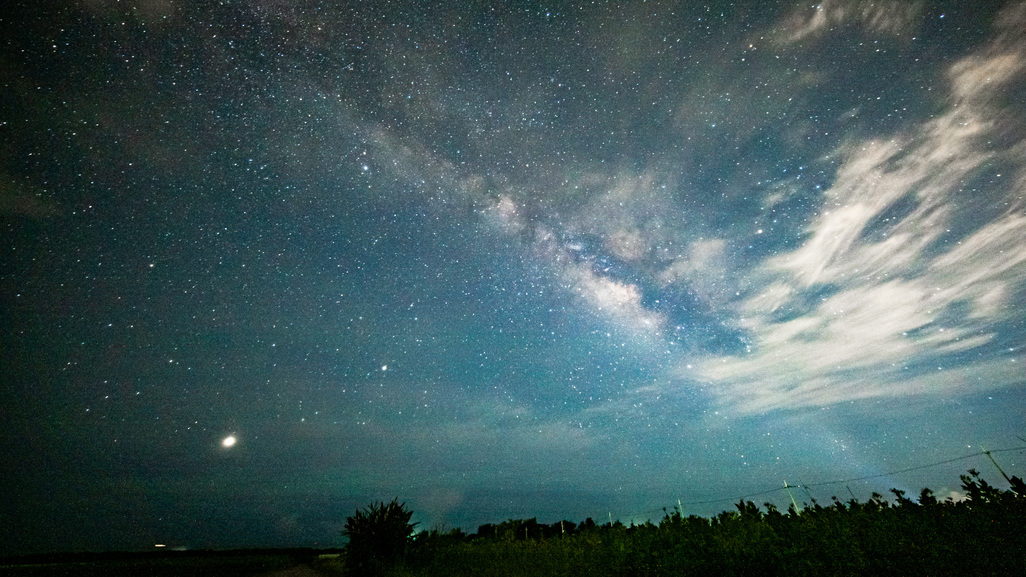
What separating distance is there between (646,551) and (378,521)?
388 inches

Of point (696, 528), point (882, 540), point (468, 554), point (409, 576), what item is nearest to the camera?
point (882, 540)

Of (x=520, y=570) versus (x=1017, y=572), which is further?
(x=520, y=570)

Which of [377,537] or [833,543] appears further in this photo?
[377,537]

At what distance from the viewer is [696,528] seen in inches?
318

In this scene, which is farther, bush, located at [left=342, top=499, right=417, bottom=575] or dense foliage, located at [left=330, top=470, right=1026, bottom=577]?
bush, located at [left=342, top=499, right=417, bottom=575]

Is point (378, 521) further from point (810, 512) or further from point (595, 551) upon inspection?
point (810, 512)

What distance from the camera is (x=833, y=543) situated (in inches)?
212

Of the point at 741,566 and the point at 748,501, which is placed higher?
the point at 748,501

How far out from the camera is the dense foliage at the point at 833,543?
15.6 feet

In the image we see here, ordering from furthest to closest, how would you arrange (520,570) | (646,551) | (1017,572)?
1. (520,570)
2. (646,551)
3. (1017,572)

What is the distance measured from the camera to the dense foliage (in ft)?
15.6

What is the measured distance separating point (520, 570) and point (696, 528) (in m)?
4.05

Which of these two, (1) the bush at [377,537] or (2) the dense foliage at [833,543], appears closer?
(2) the dense foliage at [833,543]

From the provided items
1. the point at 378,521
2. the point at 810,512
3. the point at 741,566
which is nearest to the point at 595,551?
the point at 741,566
